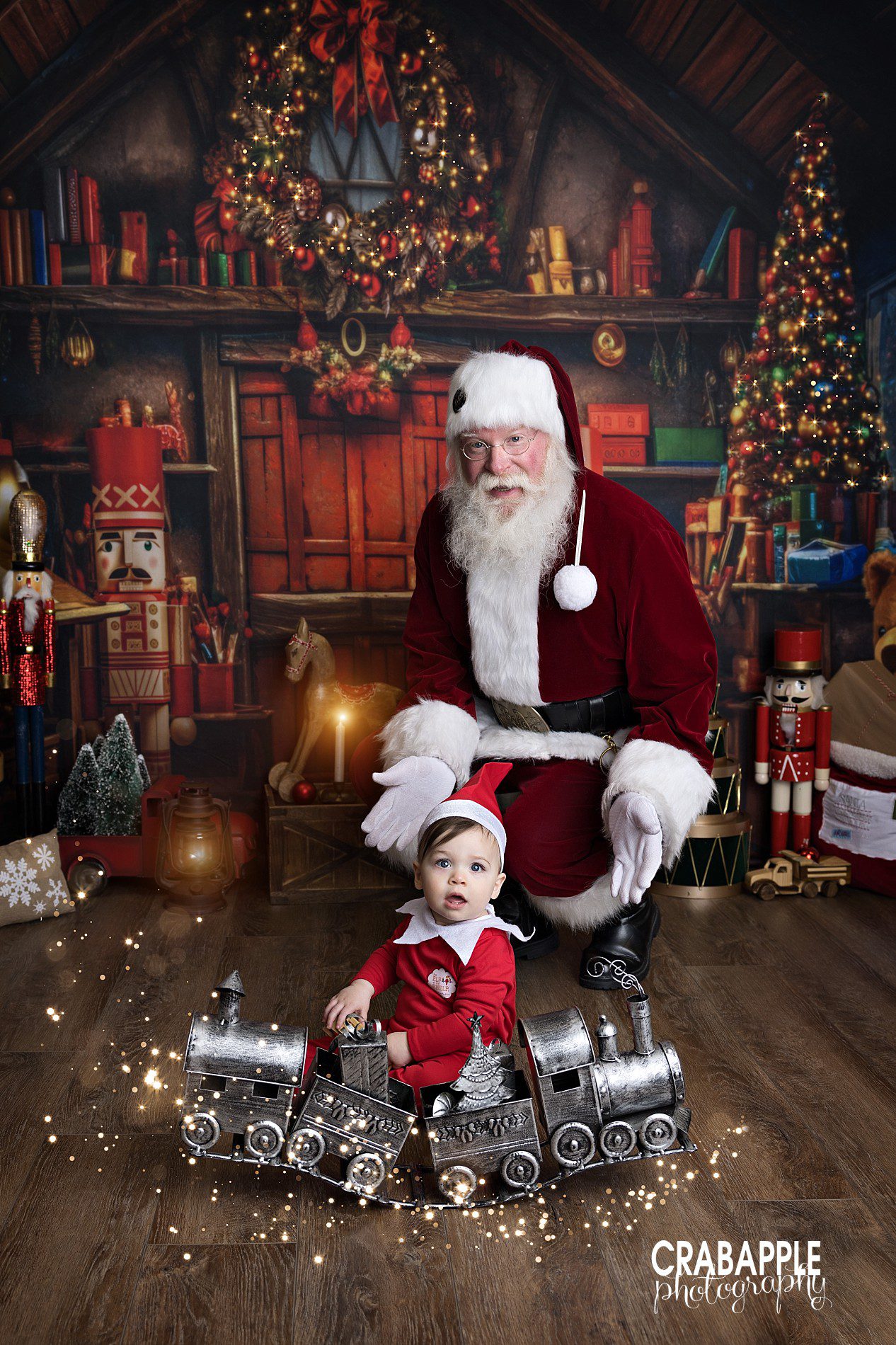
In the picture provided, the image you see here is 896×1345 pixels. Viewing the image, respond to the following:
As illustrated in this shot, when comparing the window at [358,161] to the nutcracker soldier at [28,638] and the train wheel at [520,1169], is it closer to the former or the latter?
the nutcracker soldier at [28,638]

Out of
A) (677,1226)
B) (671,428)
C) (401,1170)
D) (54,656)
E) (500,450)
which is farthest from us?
(671,428)

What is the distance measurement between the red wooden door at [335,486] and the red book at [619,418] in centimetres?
58

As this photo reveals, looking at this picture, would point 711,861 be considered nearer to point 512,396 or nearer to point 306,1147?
point 512,396

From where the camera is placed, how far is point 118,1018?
2643 mm

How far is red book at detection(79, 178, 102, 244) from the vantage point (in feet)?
12.9

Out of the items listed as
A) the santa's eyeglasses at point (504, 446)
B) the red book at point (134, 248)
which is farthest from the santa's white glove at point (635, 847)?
the red book at point (134, 248)

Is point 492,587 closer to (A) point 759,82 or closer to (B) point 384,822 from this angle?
(B) point 384,822

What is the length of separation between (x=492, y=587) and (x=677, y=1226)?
1672 mm

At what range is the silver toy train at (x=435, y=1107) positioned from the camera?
189 cm

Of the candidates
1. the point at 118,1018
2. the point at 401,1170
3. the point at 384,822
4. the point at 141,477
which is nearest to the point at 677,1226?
the point at 401,1170

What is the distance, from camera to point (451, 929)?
217cm

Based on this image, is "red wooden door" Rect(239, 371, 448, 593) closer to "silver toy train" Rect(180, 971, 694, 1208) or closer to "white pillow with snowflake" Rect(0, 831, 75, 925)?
"white pillow with snowflake" Rect(0, 831, 75, 925)

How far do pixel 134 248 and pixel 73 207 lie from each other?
0.84 ft

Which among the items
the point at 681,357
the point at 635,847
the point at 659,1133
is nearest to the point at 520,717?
the point at 635,847
